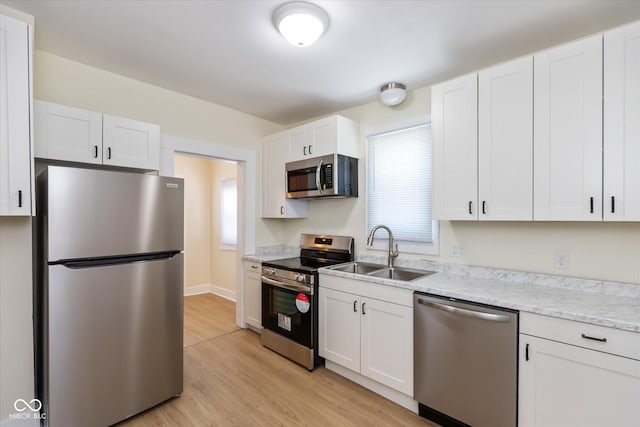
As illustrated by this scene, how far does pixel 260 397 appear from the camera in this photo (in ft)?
7.64

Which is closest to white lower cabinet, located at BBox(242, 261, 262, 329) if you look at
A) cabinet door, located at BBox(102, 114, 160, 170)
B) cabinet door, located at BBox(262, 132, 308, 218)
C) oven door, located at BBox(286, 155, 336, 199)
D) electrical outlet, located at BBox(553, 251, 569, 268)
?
cabinet door, located at BBox(262, 132, 308, 218)

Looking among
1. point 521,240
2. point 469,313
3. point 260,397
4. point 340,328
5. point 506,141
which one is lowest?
point 260,397

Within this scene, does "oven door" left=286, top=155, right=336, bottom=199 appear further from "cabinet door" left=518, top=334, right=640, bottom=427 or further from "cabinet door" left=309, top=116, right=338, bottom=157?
"cabinet door" left=518, top=334, right=640, bottom=427

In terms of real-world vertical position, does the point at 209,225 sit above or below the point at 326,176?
below

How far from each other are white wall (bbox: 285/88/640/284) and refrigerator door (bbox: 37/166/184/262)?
186cm

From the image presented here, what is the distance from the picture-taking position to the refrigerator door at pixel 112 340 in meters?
1.76

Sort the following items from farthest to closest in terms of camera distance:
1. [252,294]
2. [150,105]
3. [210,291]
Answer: [210,291], [252,294], [150,105]

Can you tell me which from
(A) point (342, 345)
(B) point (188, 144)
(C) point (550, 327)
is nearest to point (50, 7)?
(B) point (188, 144)

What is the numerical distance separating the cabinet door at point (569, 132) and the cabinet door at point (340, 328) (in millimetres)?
1507

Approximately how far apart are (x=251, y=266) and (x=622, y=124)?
10.8ft

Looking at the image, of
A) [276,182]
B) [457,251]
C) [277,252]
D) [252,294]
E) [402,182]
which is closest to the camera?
[457,251]

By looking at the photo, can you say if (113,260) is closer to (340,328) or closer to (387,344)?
(340,328)

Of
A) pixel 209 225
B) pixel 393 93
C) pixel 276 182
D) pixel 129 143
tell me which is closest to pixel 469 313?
pixel 393 93

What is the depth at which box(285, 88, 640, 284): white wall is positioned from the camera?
1.88 meters
